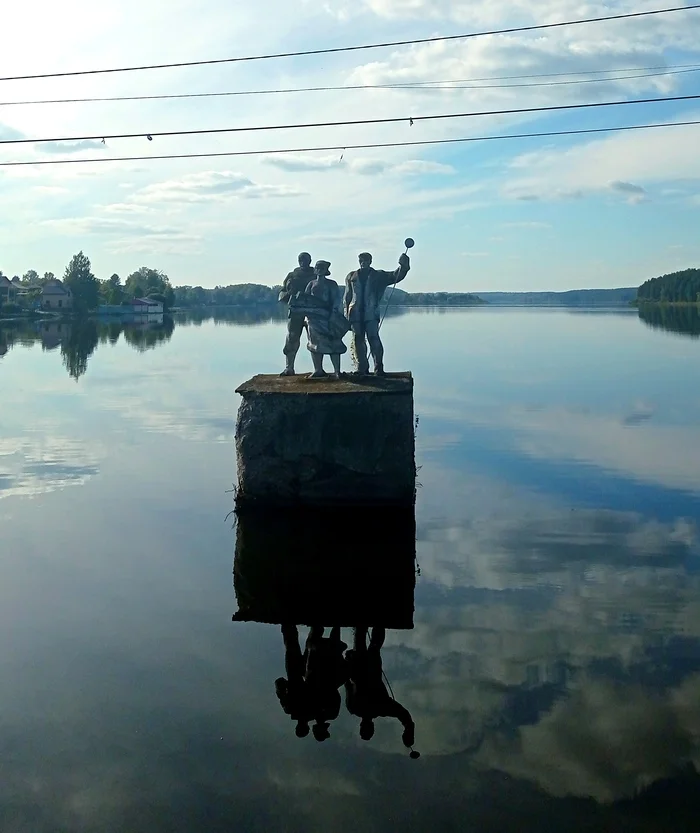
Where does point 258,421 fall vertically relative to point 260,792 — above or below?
above

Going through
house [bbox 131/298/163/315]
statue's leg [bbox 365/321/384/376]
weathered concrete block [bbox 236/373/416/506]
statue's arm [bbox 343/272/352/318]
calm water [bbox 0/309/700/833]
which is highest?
statue's arm [bbox 343/272/352/318]

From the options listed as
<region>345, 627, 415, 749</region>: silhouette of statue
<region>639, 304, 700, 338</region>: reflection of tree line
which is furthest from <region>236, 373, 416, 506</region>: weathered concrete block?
<region>639, 304, 700, 338</region>: reflection of tree line

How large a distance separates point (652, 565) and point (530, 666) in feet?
11.0

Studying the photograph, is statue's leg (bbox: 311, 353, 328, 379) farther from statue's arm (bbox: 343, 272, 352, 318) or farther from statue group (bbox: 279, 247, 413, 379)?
statue's arm (bbox: 343, 272, 352, 318)

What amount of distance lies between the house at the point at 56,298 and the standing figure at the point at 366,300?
114108 mm

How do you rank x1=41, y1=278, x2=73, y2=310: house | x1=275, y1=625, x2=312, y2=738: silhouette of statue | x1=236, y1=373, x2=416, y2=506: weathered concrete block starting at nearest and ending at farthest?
x1=275, y1=625, x2=312, y2=738: silhouette of statue
x1=236, y1=373, x2=416, y2=506: weathered concrete block
x1=41, y1=278, x2=73, y2=310: house

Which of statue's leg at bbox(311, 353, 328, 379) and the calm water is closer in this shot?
the calm water

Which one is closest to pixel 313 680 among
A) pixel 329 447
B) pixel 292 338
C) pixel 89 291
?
pixel 329 447

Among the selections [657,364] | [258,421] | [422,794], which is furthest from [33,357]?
[422,794]

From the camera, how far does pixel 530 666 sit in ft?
25.3

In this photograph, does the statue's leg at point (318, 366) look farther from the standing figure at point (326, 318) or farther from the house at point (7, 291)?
the house at point (7, 291)

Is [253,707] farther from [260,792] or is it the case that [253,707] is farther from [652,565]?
[652,565]

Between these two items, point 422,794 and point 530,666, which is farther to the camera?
point 530,666

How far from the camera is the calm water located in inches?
229
